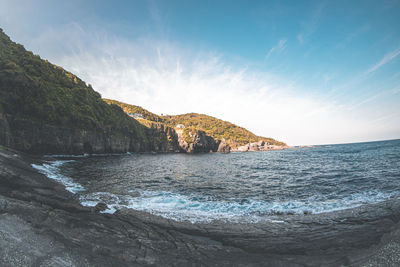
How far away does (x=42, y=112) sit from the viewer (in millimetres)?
31484

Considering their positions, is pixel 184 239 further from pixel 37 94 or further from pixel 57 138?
pixel 37 94

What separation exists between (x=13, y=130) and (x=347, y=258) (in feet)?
137

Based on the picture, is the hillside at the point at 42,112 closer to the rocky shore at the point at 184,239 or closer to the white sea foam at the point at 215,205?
the white sea foam at the point at 215,205

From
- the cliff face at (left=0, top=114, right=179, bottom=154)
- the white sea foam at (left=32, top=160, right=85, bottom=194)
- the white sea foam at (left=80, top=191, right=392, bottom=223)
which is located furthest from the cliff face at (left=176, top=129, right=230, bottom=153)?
the white sea foam at (left=80, top=191, right=392, bottom=223)

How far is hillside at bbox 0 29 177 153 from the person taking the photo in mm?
27453

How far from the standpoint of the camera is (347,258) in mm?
4215

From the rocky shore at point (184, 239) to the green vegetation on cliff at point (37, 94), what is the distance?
104 feet

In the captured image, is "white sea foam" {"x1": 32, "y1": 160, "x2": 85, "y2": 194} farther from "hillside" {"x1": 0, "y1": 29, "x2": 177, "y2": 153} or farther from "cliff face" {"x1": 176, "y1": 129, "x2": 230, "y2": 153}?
"cliff face" {"x1": 176, "y1": 129, "x2": 230, "y2": 153}

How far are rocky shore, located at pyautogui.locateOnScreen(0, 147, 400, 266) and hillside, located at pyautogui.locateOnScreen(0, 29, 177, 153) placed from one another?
27768mm

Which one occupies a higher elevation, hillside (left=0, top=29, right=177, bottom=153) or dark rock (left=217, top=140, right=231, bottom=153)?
hillside (left=0, top=29, right=177, bottom=153)

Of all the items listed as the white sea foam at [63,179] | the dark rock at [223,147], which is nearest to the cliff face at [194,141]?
the dark rock at [223,147]

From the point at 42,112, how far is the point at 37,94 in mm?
4011

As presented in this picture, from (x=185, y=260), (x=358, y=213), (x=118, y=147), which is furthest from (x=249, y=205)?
(x=118, y=147)

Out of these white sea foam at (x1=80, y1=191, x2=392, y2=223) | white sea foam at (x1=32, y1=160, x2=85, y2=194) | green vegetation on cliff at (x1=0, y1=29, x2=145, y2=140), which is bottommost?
white sea foam at (x1=80, y1=191, x2=392, y2=223)
